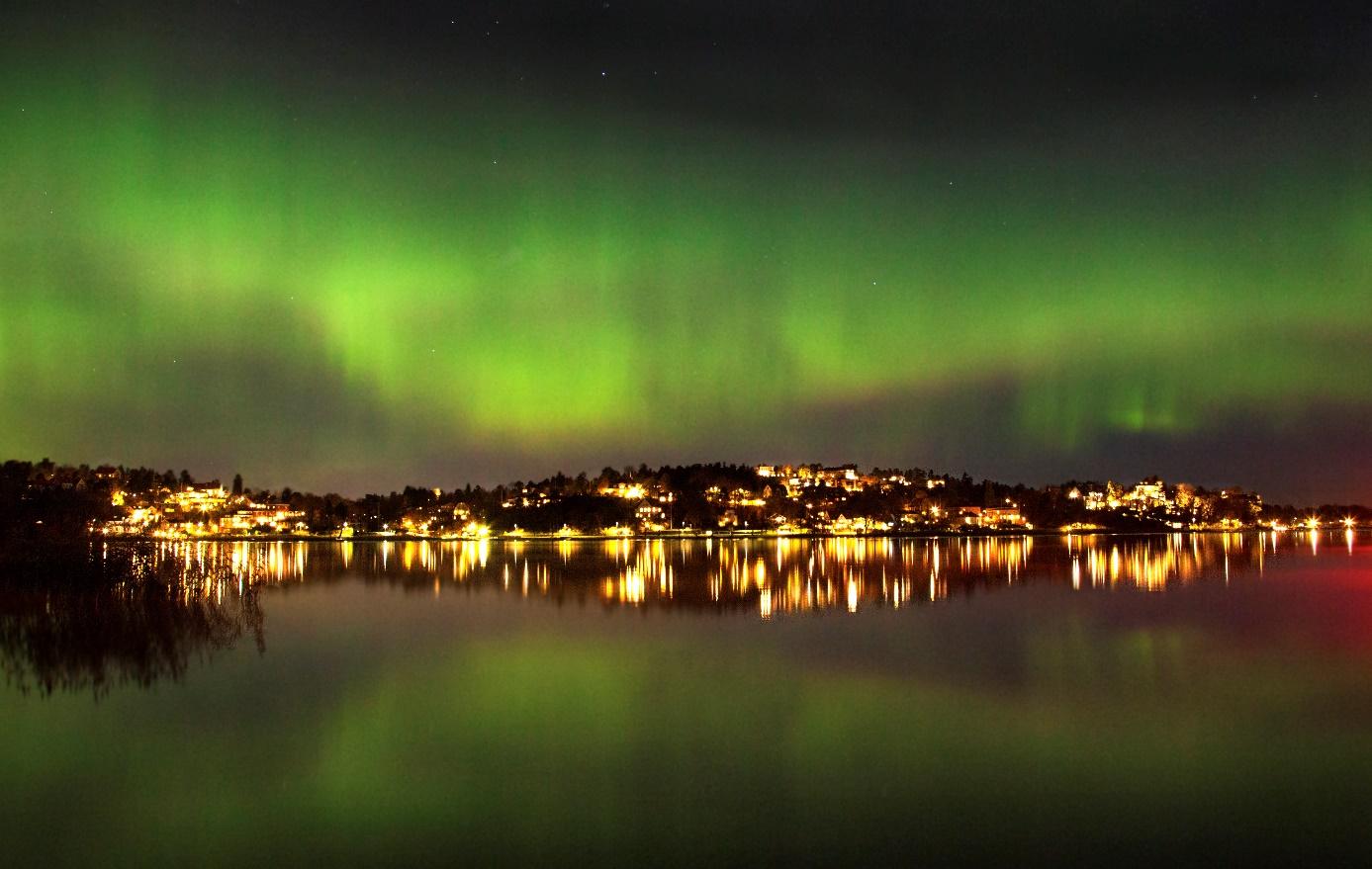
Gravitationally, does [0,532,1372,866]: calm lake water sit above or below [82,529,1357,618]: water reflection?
above

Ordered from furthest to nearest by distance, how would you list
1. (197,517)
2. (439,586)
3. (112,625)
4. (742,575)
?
(197,517), (742,575), (439,586), (112,625)

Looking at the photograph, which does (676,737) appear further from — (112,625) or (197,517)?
(197,517)

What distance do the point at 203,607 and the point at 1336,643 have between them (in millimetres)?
28771

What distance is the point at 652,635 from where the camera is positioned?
94.5 ft

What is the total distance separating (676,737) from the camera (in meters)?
16.0

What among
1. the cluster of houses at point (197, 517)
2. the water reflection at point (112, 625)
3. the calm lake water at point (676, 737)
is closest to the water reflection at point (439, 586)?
the water reflection at point (112, 625)

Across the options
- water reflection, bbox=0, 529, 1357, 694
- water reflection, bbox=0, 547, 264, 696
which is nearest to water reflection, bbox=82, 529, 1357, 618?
water reflection, bbox=0, 529, 1357, 694

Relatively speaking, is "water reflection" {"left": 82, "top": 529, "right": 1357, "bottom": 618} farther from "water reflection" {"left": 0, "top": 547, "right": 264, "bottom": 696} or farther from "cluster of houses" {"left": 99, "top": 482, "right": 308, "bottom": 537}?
"cluster of houses" {"left": 99, "top": 482, "right": 308, "bottom": 537}

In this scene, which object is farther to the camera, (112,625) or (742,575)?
(742,575)

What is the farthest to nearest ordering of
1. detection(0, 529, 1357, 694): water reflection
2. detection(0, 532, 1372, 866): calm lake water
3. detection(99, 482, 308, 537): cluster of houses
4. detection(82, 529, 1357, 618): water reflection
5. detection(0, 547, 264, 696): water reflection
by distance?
detection(99, 482, 308, 537): cluster of houses → detection(82, 529, 1357, 618): water reflection → detection(0, 529, 1357, 694): water reflection → detection(0, 547, 264, 696): water reflection → detection(0, 532, 1372, 866): calm lake water

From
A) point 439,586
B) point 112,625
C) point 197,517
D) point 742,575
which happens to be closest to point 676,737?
point 112,625

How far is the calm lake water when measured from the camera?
450 inches

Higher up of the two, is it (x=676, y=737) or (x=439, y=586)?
(x=676, y=737)

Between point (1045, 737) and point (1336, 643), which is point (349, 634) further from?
point (1336, 643)
